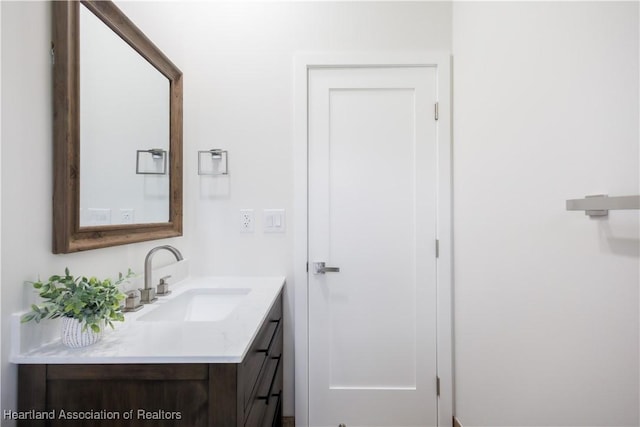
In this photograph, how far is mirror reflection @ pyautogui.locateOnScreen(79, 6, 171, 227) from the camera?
1064 millimetres

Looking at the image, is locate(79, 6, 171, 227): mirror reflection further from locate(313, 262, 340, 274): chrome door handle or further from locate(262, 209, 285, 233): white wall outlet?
locate(313, 262, 340, 274): chrome door handle

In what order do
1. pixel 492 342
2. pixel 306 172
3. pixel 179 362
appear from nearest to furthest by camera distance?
pixel 179 362, pixel 492 342, pixel 306 172

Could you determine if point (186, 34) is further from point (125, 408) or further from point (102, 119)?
point (125, 408)

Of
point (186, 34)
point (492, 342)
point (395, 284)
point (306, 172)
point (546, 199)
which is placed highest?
point (186, 34)

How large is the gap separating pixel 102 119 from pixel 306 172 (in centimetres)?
95

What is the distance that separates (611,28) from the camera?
85 centimetres

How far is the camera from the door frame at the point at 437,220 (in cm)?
176

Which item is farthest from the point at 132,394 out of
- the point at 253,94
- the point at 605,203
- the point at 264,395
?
the point at 253,94

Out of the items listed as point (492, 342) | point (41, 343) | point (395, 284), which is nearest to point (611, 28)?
point (492, 342)

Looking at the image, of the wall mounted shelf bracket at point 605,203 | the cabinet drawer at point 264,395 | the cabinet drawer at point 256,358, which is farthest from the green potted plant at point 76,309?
the wall mounted shelf bracket at point 605,203

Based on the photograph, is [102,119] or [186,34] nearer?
[102,119]

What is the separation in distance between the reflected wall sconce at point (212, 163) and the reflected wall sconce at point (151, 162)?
0.71 feet

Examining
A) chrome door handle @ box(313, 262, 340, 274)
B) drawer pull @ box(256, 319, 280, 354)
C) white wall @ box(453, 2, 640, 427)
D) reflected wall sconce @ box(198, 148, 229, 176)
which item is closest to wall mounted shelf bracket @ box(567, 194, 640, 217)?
white wall @ box(453, 2, 640, 427)

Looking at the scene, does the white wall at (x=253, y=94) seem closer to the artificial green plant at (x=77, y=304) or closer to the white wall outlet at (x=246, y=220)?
the white wall outlet at (x=246, y=220)
